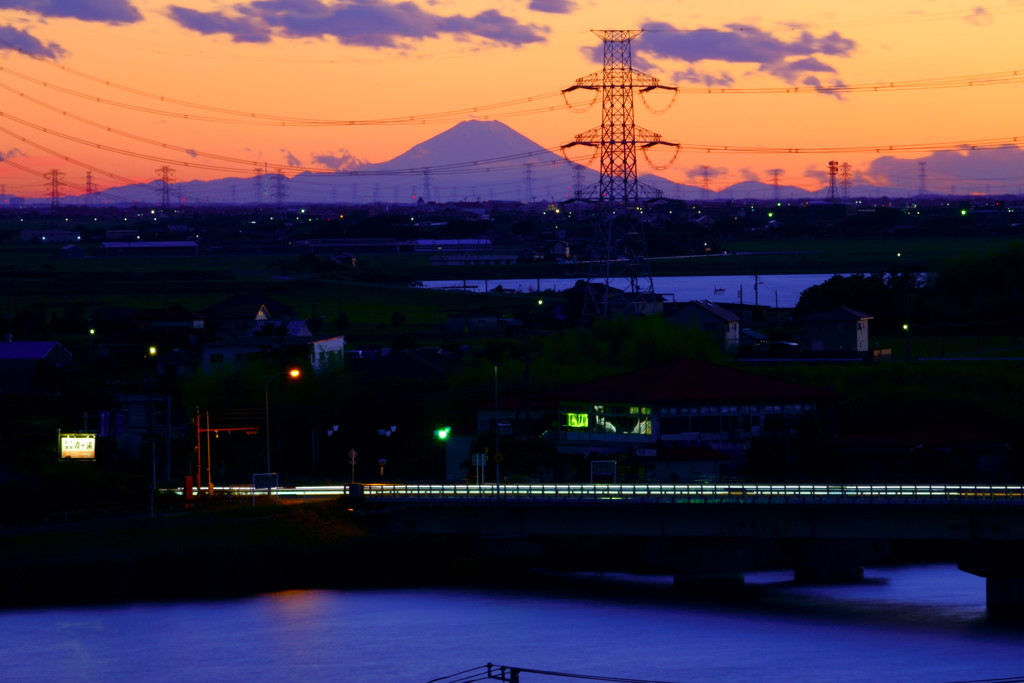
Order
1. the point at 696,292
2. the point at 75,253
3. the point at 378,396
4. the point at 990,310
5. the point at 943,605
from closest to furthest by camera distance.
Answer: the point at 943,605 → the point at 378,396 → the point at 990,310 → the point at 696,292 → the point at 75,253

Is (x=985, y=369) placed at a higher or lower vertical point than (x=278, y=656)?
higher

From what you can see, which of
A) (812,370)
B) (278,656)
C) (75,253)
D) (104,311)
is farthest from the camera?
(75,253)

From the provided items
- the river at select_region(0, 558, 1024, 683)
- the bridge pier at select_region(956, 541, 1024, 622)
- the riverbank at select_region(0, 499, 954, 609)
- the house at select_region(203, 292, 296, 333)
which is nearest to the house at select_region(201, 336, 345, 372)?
the house at select_region(203, 292, 296, 333)

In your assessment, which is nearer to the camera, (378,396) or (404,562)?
(404,562)

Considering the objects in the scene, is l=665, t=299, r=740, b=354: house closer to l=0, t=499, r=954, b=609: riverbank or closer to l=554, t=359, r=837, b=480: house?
l=554, t=359, r=837, b=480: house

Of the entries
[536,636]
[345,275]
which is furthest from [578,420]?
[345,275]

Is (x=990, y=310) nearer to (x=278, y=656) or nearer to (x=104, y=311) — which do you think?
(x=104, y=311)

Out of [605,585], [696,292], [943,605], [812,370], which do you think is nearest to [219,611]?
[605,585]

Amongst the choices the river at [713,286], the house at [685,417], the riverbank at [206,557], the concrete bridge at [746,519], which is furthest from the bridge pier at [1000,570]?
the river at [713,286]

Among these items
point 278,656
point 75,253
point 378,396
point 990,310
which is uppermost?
point 75,253
